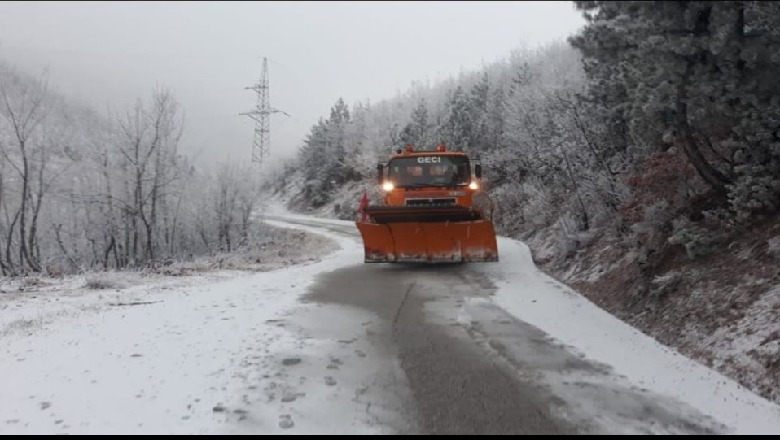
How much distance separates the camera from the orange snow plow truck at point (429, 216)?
40.3 ft

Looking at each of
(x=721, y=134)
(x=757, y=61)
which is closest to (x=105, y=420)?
(x=757, y=61)

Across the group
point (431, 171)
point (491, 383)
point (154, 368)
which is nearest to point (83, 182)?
point (431, 171)

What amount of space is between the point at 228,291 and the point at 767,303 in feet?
26.0

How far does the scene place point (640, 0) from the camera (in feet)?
15.1

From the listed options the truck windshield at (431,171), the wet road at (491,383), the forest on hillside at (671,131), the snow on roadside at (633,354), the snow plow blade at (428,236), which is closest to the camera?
the wet road at (491,383)

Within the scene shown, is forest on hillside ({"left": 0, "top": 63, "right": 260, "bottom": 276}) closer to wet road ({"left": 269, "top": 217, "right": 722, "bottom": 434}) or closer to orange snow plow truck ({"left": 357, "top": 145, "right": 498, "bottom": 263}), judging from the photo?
orange snow plow truck ({"left": 357, "top": 145, "right": 498, "bottom": 263})

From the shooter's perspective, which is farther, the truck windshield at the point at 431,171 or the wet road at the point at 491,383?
the truck windshield at the point at 431,171

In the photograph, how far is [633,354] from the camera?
5.92 m

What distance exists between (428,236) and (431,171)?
1.90 meters

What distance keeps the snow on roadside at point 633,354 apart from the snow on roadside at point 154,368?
271cm

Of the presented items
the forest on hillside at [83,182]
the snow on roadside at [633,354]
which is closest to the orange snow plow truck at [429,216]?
the snow on roadside at [633,354]

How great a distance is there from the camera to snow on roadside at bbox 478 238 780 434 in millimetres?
4383

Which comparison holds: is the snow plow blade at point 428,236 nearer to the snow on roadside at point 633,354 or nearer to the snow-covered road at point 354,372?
the snow on roadside at point 633,354

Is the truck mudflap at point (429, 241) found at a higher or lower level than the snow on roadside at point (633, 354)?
higher
